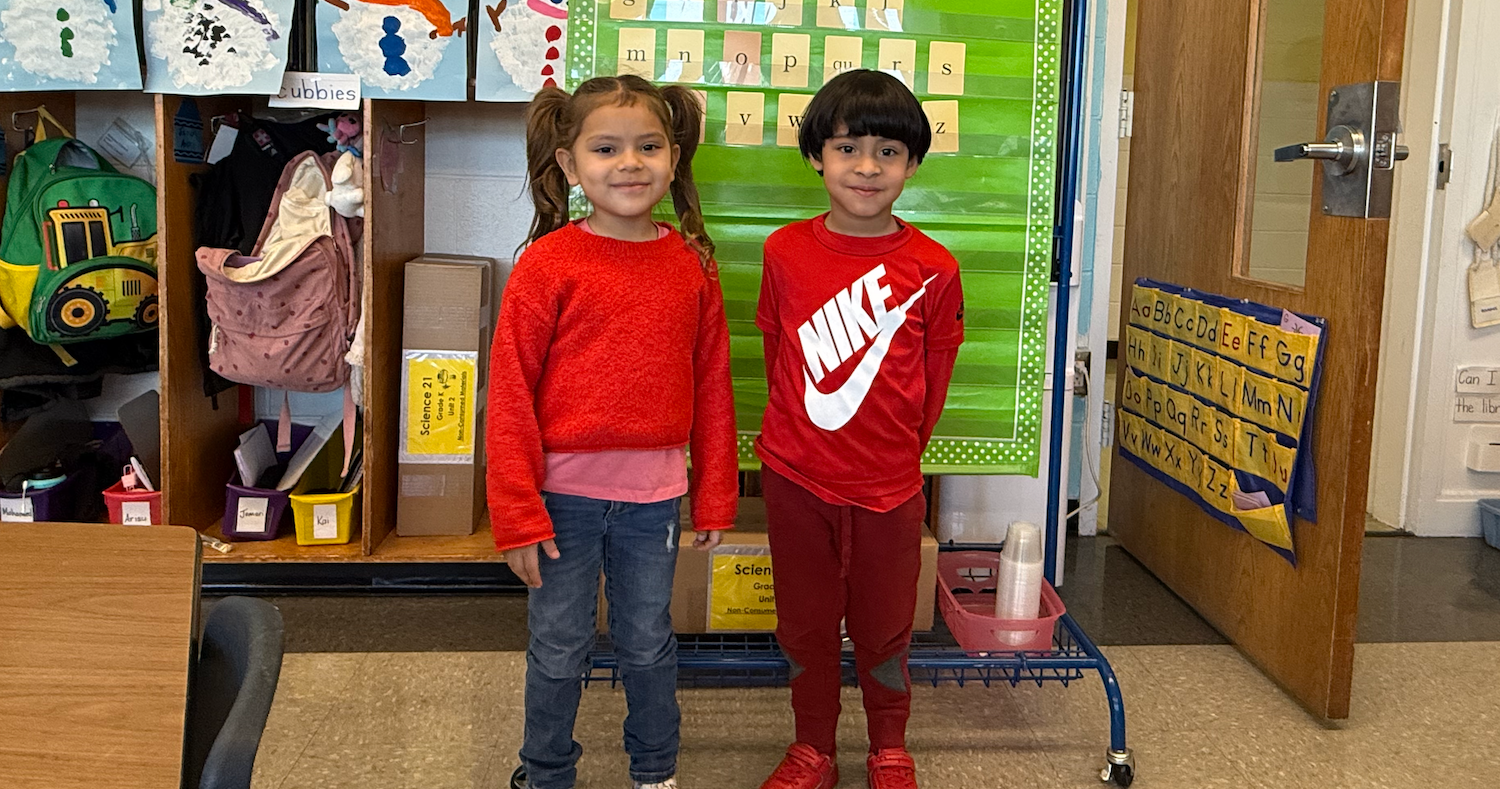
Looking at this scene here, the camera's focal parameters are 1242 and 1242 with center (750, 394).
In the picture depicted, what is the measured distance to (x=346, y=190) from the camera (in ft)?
8.64

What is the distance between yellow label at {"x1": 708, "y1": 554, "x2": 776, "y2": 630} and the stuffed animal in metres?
1.22

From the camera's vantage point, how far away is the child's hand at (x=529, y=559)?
1.62m

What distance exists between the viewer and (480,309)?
109 inches

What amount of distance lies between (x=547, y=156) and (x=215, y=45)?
3.85 ft

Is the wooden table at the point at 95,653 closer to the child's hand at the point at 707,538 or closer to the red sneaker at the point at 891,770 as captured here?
the child's hand at the point at 707,538

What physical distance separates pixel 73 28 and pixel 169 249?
464 millimetres

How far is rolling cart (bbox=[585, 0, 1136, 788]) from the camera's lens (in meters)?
2.02

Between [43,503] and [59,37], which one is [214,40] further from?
[43,503]

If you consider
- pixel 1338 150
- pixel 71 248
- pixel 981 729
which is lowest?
pixel 981 729

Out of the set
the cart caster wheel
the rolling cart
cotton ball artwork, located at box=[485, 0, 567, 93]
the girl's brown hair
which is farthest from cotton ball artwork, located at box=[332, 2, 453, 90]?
the cart caster wheel

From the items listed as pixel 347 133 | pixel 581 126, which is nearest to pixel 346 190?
pixel 347 133

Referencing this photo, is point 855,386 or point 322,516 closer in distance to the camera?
point 855,386

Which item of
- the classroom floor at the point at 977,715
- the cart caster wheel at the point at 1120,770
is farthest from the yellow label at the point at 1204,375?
the cart caster wheel at the point at 1120,770

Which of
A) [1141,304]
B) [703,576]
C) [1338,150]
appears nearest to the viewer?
[1338,150]
